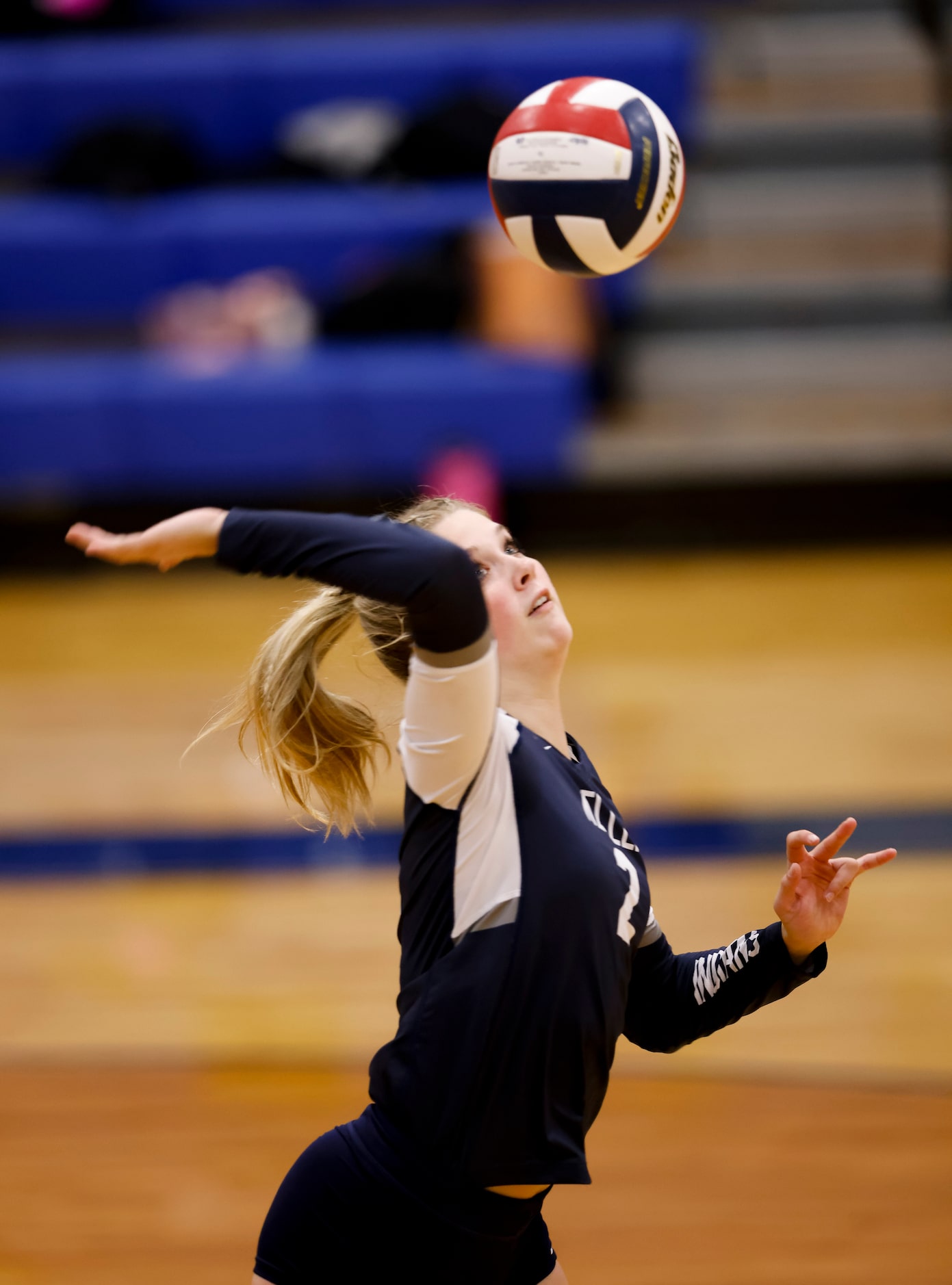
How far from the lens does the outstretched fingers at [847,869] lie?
5.56 feet

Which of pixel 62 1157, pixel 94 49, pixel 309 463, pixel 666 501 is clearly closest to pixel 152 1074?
pixel 62 1157

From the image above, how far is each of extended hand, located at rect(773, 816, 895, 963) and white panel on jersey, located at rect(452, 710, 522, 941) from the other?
37 centimetres

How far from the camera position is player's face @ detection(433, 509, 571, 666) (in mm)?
1644

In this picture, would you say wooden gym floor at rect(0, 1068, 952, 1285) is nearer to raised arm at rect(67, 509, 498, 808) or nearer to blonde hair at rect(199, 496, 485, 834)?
blonde hair at rect(199, 496, 485, 834)

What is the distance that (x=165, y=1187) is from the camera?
2.49 m

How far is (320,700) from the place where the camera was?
1702 millimetres

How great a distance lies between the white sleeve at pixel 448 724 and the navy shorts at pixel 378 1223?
1.26 feet

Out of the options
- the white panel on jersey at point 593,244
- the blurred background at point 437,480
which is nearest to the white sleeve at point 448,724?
the white panel on jersey at point 593,244

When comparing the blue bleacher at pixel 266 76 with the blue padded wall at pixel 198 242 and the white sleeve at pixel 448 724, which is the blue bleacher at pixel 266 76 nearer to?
the blue padded wall at pixel 198 242

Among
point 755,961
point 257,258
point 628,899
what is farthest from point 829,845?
point 257,258

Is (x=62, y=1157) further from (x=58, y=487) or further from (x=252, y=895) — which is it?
(x=58, y=487)

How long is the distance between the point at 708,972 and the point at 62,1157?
4.61 ft

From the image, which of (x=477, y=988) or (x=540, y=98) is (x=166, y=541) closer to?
(x=477, y=988)

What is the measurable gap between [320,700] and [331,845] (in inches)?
93.8
